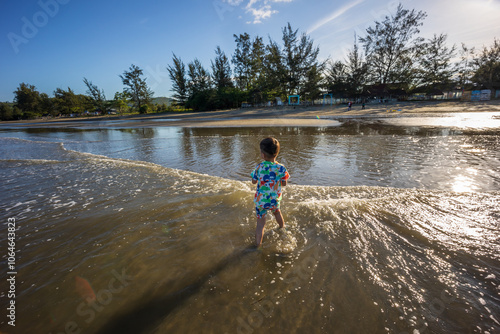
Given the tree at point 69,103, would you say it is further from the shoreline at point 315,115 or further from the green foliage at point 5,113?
the shoreline at point 315,115

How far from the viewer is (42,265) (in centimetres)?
249

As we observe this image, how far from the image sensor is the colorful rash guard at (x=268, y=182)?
268 cm

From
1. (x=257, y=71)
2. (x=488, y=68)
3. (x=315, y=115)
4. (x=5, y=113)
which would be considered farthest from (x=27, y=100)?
(x=488, y=68)

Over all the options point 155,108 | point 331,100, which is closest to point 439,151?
point 331,100

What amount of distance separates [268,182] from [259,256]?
0.93 m

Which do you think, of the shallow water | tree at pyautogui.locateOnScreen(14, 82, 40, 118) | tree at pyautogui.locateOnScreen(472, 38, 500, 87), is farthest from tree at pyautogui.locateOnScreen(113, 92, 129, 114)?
tree at pyautogui.locateOnScreen(472, 38, 500, 87)

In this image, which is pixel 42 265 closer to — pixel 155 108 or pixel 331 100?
pixel 331 100

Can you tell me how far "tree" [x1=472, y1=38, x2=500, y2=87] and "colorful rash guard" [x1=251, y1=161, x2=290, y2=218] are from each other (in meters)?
50.4

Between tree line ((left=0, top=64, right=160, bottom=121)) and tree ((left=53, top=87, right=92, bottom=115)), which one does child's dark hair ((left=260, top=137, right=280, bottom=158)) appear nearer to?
tree line ((left=0, top=64, right=160, bottom=121))

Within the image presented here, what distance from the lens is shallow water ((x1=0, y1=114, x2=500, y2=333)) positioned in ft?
5.83

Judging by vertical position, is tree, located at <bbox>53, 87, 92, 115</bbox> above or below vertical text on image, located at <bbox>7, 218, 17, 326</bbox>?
above

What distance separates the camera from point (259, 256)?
2502 millimetres

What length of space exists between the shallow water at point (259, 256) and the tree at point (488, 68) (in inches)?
1811

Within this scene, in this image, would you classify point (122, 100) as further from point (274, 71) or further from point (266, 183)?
point (266, 183)
